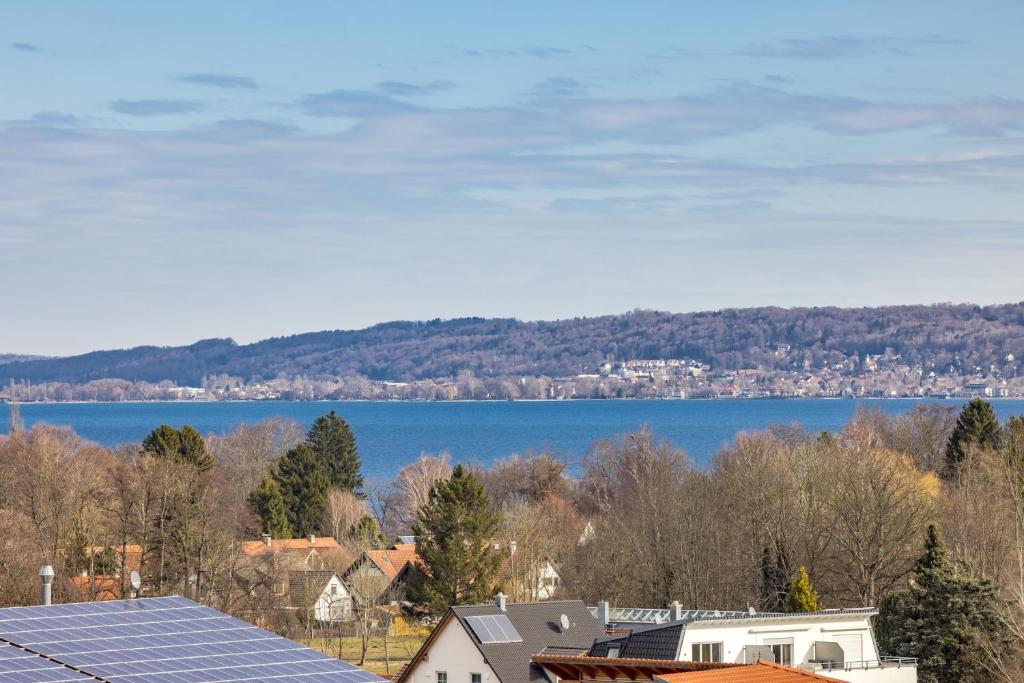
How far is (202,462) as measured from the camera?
110 m

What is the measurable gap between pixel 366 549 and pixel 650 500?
78.8ft

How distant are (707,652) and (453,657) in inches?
472

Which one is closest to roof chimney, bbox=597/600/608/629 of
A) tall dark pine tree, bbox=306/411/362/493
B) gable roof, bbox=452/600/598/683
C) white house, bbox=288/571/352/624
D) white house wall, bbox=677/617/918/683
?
gable roof, bbox=452/600/598/683

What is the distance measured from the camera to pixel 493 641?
2263 inches

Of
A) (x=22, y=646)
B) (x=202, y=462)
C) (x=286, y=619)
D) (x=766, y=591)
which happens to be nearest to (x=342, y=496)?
(x=202, y=462)

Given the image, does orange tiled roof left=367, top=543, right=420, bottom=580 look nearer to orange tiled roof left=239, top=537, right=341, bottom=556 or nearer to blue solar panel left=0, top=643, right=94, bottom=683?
orange tiled roof left=239, top=537, right=341, bottom=556

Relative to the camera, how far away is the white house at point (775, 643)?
49031mm

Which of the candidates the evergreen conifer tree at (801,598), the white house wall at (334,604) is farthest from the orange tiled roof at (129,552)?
the evergreen conifer tree at (801,598)

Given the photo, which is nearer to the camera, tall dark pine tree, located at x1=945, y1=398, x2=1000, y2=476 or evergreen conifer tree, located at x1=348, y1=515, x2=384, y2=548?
tall dark pine tree, located at x1=945, y1=398, x2=1000, y2=476

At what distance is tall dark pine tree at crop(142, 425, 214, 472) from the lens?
108562 mm

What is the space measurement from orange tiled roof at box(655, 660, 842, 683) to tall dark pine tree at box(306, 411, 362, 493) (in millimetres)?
92822

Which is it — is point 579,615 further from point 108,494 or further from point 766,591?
point 108,494

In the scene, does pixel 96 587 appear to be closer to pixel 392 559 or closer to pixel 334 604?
pixel 334 604

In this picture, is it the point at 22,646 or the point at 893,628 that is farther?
the point at 893,628
